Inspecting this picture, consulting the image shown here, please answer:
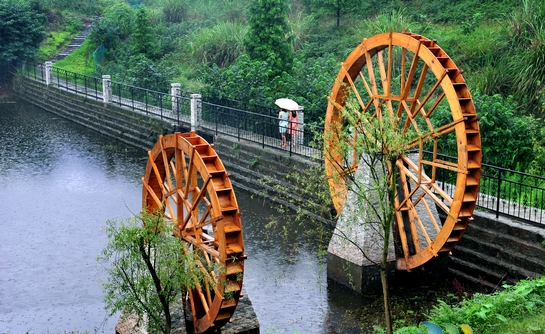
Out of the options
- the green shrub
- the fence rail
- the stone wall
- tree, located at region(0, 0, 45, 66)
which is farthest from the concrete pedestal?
tree, located at region(0, 0, 45, 66)

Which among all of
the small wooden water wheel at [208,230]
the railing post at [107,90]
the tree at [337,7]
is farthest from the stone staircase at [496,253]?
the tree at [337,7]

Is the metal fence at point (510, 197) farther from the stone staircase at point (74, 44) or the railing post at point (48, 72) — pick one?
the stone staircase at point (74, 44)

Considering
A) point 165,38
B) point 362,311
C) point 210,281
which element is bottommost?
point 362,311

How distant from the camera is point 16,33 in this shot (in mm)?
32719

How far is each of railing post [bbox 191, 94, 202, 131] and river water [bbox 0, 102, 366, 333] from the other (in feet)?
6.59

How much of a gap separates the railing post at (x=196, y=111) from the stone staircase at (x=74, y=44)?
16.1m

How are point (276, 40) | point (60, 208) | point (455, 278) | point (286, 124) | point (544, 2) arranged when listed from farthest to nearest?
point (276, 40), point (544, 2), point (286, 124), point (60, 208), point (455, 278)

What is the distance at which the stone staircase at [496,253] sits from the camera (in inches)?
448

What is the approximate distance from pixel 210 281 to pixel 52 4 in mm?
34116

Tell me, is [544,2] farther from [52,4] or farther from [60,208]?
[52,4]

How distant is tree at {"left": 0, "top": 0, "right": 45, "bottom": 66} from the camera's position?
3209 cm

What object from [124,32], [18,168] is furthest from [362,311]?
[124,32]

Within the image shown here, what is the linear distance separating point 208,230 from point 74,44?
91.9 feet

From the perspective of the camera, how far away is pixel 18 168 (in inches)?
798
